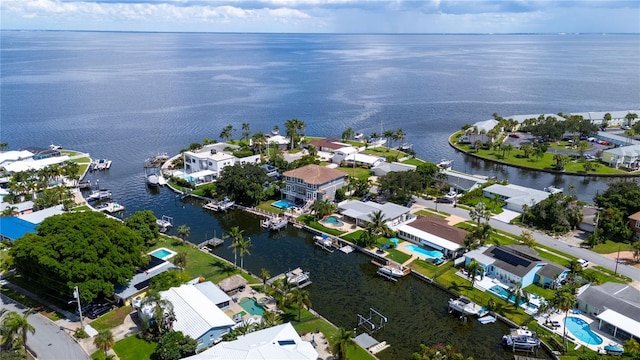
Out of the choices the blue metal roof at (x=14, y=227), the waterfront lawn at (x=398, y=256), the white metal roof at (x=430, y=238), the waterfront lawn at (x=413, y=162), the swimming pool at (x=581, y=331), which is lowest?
the waterfront lawn at (x=398, y=256)

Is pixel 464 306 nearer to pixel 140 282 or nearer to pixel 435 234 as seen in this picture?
pixel 435 234

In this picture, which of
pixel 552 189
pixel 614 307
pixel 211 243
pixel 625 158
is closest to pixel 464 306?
pixel 614 307

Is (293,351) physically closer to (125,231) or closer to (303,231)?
(125,231)

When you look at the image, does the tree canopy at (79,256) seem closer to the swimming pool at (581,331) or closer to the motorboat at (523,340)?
the motorboat at (523,340)

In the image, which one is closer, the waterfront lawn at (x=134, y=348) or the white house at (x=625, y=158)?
the waterfront lawn at (x=134, y=348)

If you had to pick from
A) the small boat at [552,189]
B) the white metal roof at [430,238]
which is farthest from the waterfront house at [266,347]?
the small boat at [552,189]

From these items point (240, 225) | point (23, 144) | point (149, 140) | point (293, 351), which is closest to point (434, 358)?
point (293, 351)
